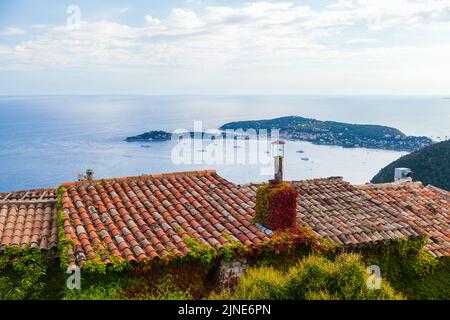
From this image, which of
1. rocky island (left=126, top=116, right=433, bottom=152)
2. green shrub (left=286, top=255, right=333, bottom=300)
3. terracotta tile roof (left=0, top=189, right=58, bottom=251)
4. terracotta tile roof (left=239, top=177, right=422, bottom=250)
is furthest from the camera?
rocky island (left=126, top=116, right=433, bottom=152)

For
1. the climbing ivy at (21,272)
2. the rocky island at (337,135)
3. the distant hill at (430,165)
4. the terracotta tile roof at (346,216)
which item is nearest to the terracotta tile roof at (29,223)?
the climbing ivy at (21,272)

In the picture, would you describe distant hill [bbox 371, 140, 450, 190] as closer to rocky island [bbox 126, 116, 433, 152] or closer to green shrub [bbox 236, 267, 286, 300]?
rocky island [bbox 126, 116, 433, 152]

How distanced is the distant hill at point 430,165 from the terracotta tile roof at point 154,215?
32777mm

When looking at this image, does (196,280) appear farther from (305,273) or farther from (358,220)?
(358,220)

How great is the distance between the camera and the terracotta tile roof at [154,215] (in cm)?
814

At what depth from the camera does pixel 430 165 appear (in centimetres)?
4141

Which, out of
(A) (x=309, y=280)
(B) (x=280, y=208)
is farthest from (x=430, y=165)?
(A) (x=309, y=280)

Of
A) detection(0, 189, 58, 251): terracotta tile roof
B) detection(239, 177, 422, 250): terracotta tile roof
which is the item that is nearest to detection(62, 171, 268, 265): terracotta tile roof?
detection(0, 189, 58, 251): terracotta tile roof

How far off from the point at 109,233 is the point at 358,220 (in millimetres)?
5827

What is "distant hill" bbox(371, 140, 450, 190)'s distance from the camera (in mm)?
38875

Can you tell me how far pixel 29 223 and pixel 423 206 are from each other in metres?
11.3

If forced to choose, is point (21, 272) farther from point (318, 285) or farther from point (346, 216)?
point (346, 216)

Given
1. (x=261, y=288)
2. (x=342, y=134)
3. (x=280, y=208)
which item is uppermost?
(x=342, y=134)

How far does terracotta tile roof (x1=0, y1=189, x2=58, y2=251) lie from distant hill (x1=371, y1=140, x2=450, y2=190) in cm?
3556
